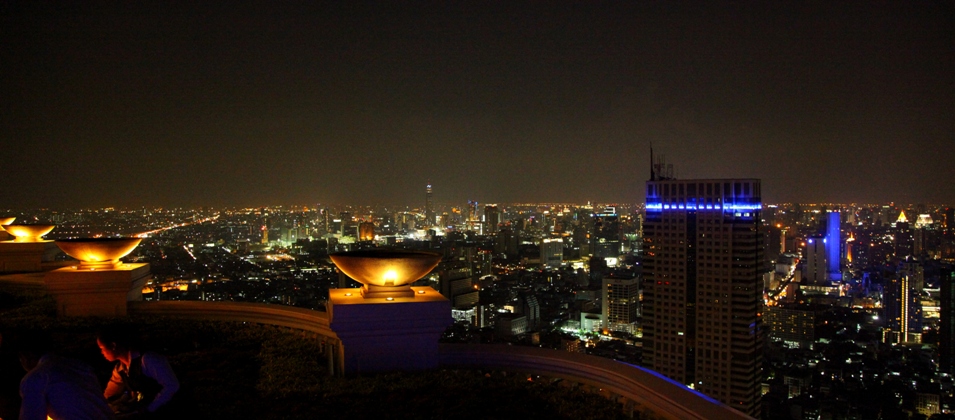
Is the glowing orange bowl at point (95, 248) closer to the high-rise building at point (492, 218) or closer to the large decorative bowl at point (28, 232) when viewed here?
the large decorative bowl at point (28, 232)

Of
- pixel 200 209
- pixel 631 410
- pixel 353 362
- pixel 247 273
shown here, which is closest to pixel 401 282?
pixel 353 362

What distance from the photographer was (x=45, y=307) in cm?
755

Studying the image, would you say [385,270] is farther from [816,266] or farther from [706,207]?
[816,266]

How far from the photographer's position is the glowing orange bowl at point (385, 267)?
5055 millimetres

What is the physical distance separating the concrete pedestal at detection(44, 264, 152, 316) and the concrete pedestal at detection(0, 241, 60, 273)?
514cm

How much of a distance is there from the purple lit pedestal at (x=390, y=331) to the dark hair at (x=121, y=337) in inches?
60.8

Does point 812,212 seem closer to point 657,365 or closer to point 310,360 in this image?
point 657,365

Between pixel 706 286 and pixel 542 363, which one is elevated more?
pixel 542 363

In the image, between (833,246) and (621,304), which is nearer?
(621,304)

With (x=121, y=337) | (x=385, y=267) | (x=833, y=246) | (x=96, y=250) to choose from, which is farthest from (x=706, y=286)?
(x=833, y=246)

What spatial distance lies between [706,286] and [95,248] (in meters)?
20.8

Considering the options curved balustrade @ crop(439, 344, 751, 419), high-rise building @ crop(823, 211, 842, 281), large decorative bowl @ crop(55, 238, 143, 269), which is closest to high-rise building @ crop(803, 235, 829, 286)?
high-rise building @ crop(823, 211, 842, 281)

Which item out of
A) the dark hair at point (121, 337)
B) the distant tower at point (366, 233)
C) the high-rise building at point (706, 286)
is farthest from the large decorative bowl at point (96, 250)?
the high-rise building at point (706, 286)

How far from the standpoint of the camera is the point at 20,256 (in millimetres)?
11211
